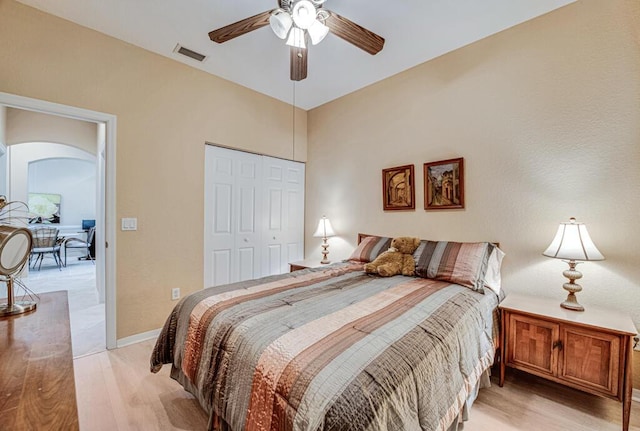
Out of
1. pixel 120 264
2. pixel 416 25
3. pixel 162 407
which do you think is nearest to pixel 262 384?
pixel 162 407

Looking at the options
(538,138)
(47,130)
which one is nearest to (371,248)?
(538,138)

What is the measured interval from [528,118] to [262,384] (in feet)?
9.07

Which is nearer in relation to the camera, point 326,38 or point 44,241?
point 326,38

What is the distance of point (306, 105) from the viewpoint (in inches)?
162

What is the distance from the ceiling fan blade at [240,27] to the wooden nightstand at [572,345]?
261 cm

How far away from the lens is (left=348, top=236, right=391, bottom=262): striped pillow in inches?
115

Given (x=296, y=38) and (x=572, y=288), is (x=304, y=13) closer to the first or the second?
(x=296, y=38)

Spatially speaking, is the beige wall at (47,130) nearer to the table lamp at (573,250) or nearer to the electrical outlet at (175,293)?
the electrical outlet at (175,293)

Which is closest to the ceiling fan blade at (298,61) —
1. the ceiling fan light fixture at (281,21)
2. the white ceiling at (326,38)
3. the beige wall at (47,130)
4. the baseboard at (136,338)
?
the ceiling fan light fixture at (281,21)

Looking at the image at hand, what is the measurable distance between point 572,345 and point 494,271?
68 centimetres

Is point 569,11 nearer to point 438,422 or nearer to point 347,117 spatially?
point 347,117

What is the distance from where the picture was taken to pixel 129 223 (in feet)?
8.66

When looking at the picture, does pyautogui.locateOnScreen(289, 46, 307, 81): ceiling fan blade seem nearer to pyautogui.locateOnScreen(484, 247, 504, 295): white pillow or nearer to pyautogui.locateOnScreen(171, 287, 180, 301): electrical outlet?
pyautogui.locateOnScreen(484, 247, 504, 295): white pillow

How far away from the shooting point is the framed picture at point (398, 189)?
10.0 ft
